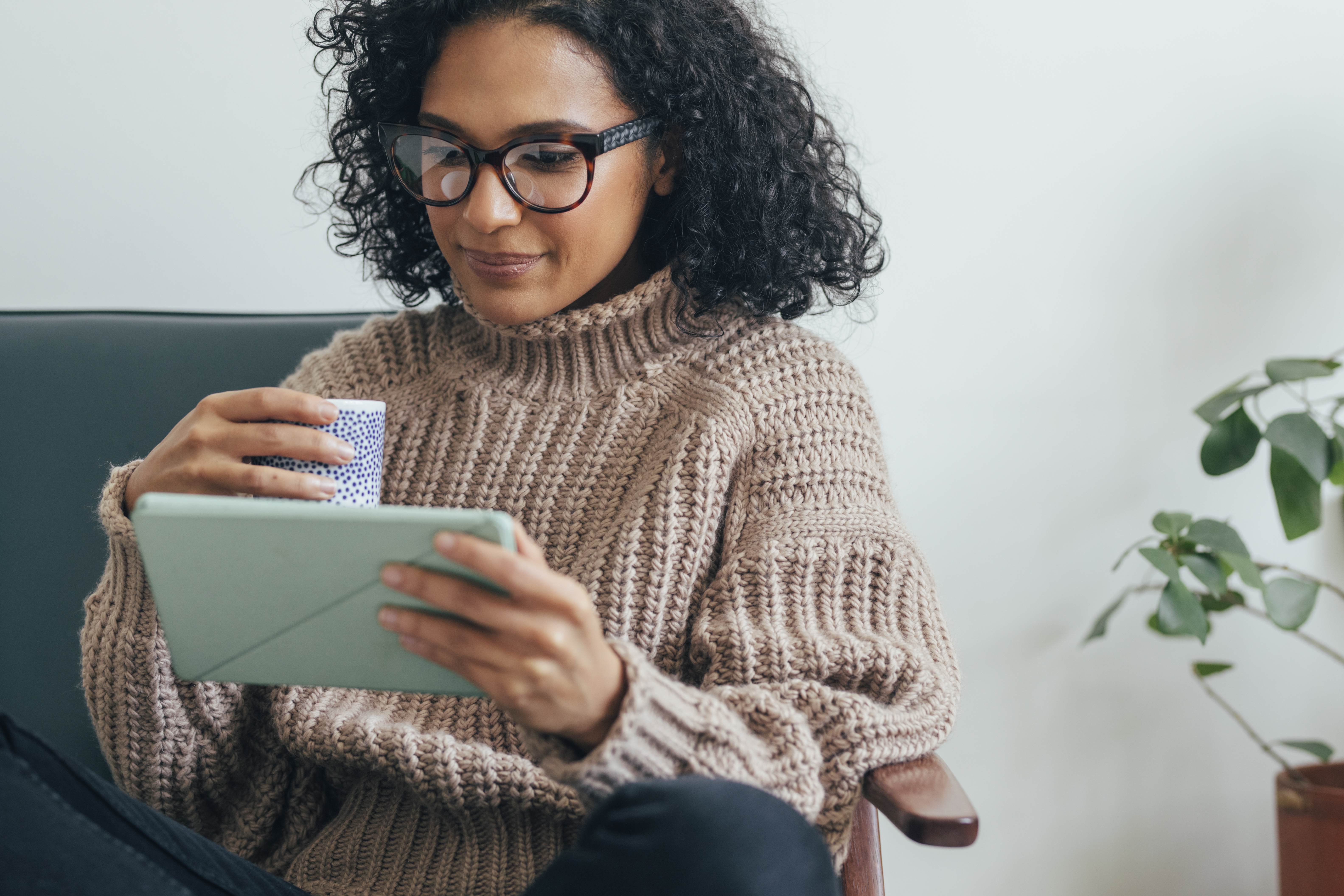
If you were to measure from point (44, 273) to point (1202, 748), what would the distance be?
1.77m

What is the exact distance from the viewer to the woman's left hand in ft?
1.71

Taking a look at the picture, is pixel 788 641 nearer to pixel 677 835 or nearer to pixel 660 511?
pixel 660 511

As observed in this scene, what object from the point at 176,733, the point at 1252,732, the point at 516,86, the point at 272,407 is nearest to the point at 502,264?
the point at 516,86

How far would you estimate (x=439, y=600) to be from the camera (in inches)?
21.2

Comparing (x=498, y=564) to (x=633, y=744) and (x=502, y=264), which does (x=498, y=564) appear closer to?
(x=633, y=744)

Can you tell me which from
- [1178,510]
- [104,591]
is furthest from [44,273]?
[1178,510]

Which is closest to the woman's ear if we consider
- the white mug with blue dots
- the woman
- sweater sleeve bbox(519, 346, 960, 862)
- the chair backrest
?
the woman

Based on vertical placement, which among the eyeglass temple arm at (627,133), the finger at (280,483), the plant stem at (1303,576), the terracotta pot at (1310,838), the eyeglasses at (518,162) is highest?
the eyeglass temple arm at (627,133)

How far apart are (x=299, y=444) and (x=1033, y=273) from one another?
109cm

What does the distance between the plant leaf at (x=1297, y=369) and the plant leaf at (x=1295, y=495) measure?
87 millimetres

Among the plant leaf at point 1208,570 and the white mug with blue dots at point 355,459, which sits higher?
the white mug with blue dots at point 355,459

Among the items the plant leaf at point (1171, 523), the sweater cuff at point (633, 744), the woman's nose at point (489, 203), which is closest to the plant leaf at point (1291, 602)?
the plant leaf at point (1171, 523)

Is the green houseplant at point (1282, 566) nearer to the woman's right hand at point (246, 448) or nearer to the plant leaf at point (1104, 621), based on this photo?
the plant leaf at point (1104, 621)

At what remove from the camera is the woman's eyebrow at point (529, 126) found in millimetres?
842
